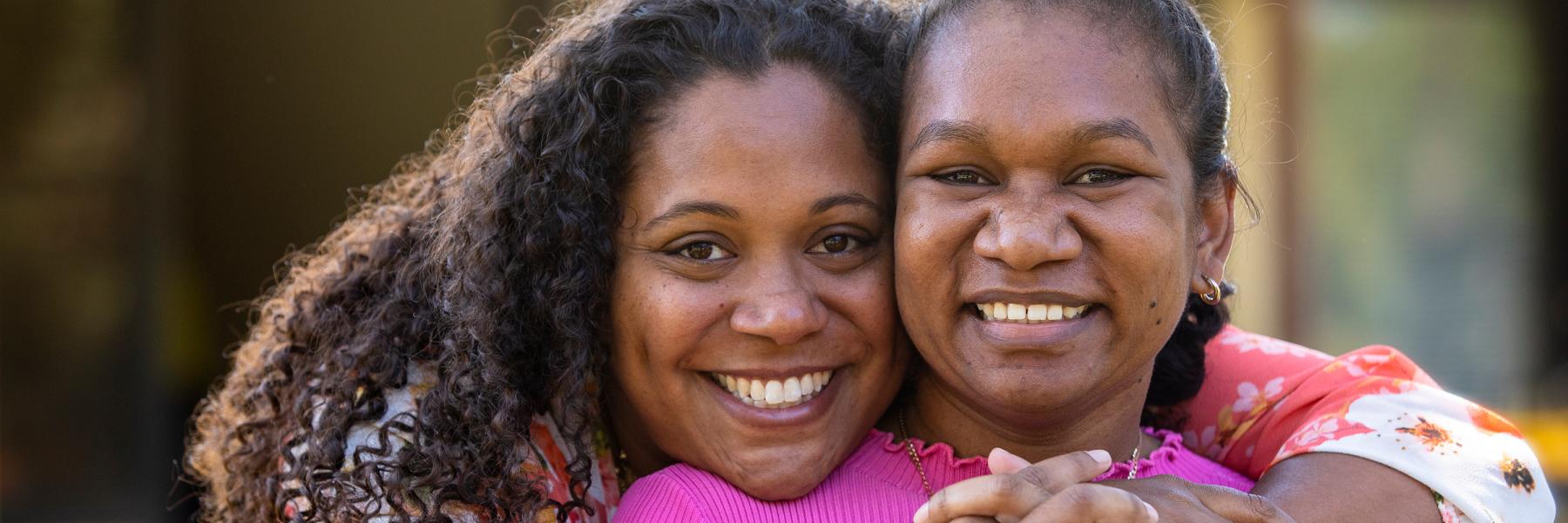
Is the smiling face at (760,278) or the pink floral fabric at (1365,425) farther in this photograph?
the pink floral fabric at (1365,425)

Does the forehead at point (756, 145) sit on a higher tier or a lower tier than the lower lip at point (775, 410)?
higher

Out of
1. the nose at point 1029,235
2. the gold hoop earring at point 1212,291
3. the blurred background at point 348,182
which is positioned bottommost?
the blurred background at point 348,182

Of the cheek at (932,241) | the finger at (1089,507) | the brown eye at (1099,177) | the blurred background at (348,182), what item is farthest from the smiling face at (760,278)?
the blurred background at (348,182)

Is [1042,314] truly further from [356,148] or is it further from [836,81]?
[356,148]

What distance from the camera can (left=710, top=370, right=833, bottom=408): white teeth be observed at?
221 centimetres

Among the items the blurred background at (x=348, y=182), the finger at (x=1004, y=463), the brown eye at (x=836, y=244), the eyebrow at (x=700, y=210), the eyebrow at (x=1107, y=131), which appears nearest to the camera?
the finger at (x=1004, y=463)

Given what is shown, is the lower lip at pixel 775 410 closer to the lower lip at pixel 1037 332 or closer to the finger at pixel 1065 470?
the lower lip at pixel 1037 332

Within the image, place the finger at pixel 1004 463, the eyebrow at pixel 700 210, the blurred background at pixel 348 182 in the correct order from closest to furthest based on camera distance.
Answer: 1. the finger at pixel 1004 463
2. the eyebrow at pixel 700 210
3. the blurred background at pixel 348 182

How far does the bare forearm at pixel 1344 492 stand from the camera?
84.2 inches

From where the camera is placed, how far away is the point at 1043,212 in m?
2.00

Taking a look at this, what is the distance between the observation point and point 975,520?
181 cm

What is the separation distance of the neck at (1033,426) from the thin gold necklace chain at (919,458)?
2cm

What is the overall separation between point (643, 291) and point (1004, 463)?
2.15ft

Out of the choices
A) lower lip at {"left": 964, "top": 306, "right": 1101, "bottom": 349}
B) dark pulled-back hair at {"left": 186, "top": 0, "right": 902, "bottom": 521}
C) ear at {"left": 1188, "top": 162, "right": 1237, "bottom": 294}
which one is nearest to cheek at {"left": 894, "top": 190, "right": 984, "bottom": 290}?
lower lip at {"left": 964, "top": 306, "right": 1101, "bottom": 349}
